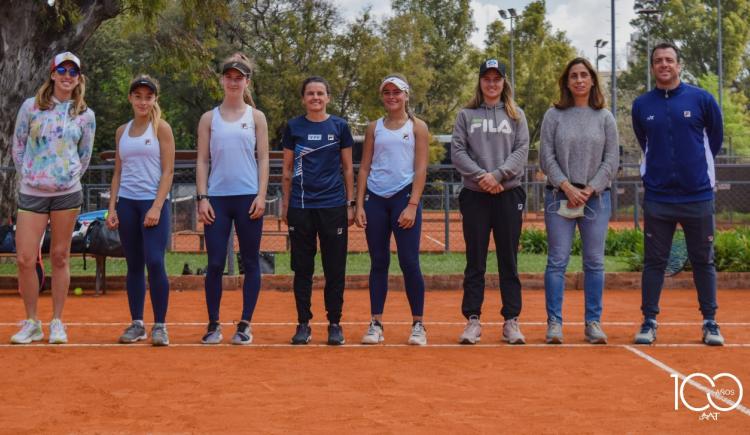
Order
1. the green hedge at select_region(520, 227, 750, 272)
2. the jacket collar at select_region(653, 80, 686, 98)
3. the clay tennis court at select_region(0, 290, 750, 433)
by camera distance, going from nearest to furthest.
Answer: the clay tennis court at select_region(0, 290, 750, 433), the jacket collar at select_region(653, 80, 686, 98), the green hedge at select_region(520, 227, 750, 272)

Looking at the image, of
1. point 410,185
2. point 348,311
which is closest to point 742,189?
point 348,311

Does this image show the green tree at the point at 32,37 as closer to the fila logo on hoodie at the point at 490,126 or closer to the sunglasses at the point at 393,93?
the sunglasses at the point at 393,93

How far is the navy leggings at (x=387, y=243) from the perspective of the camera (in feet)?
25.2

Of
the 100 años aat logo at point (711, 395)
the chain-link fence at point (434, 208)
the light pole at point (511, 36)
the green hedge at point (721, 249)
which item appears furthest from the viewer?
the light pole at point (511, 36)

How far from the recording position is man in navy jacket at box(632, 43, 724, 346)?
7516 millimetres

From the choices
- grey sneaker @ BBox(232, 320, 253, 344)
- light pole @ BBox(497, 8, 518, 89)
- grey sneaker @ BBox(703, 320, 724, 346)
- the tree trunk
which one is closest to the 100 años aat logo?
grey sneaker @ BBox(703, 320, 724, 346)

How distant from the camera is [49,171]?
7.52 m

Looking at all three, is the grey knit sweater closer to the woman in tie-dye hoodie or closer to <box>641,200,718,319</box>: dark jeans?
<box>641,200,718,319</box>: dark jeans

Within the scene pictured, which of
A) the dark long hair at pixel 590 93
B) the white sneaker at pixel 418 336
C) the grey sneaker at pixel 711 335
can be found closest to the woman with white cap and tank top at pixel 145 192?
the white sneaker at pixel 418 336

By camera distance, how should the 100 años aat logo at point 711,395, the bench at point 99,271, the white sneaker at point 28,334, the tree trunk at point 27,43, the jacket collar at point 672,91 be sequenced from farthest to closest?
the tree trunk at point 27,43, the bench at point 99,271, the white sneaker at point 28,334, the jacket collar at point 672,91, the 100 años aat logo at point 711,395

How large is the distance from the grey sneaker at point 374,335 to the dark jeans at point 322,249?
0.26m

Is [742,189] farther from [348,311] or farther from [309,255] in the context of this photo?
[309,255]

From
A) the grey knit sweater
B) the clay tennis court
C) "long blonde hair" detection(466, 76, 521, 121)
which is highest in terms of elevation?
"long blonde hair" detection(466, 76, 521, 121)

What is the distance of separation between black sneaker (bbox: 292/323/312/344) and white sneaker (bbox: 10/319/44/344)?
1953 mm
